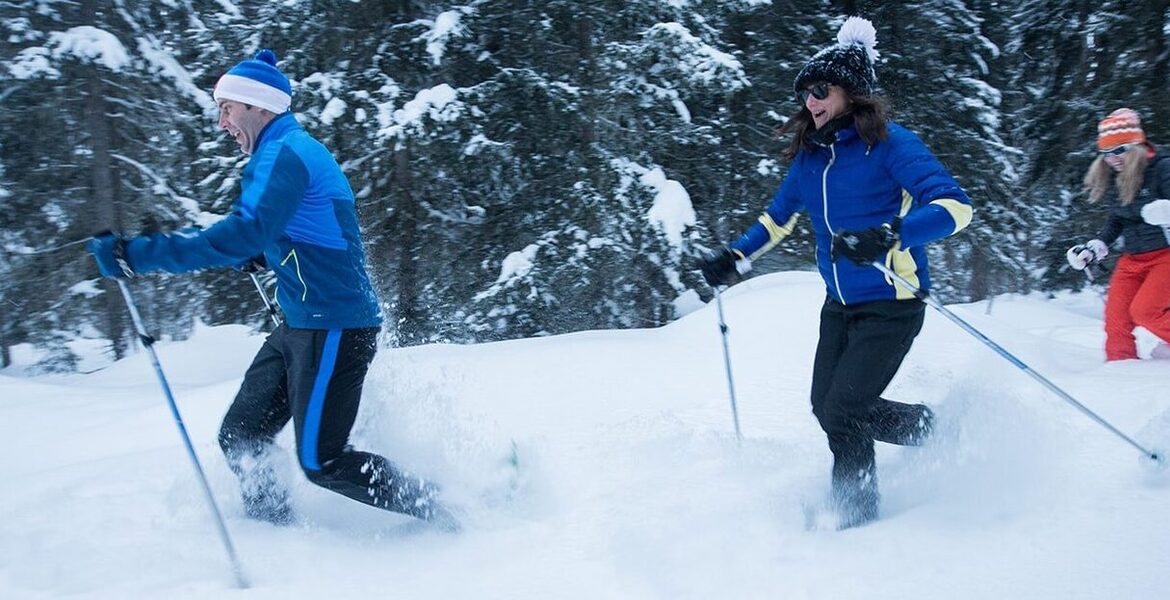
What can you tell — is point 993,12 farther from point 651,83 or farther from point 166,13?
point 166,13

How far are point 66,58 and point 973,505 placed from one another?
10654mm

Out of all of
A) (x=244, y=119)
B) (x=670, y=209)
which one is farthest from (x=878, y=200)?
(x=670, y=209)

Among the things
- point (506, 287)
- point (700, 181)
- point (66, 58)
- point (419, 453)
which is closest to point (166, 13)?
point (66, 58)

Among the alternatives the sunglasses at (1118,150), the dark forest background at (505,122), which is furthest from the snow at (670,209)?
the sunglasses at (1118,150)

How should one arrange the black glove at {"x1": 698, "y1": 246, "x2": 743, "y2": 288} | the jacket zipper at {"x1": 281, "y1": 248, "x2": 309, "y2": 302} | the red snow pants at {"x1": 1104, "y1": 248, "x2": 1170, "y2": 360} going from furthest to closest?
the red snow pants at {"x1": 1104, "y1": 248, "x2": 1170, "y2": 360}, the black glove at {"x1": 698, "y1": 246, "x2": 743, "y2": 288}, the jacket zipper at {"x1": 281, "y1": 248, "x2": 309, "y2": 302}

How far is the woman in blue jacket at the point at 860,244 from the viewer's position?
295 centimetres

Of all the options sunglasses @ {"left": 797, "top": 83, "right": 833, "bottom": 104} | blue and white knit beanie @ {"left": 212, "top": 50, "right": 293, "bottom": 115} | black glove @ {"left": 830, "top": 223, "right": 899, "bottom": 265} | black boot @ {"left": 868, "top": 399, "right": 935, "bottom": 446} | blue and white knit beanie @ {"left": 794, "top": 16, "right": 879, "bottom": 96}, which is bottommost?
black boot @ {"left": 868, "top": 399, "right": 935, "bottom": 446}

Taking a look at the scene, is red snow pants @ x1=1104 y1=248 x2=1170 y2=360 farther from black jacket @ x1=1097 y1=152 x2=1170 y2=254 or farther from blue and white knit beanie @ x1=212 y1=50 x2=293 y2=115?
blue and white knit beanie @ x1=212 y1=50 x2=293 y2=115

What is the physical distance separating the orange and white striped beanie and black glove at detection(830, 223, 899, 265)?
3.57 m

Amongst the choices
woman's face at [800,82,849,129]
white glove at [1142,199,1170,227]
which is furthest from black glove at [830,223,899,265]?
white glove at [1142,199,1170,227]

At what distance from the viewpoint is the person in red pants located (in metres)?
5.28

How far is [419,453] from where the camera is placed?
3.60 metres

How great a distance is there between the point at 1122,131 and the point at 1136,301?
1187mm

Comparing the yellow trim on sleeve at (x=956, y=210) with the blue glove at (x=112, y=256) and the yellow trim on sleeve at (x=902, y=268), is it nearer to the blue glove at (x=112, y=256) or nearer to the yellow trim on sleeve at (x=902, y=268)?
the yellow trim on sleeve at (x=902, y=268)
